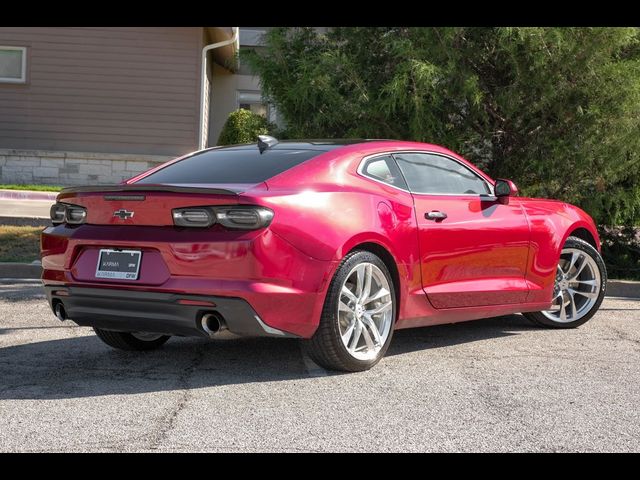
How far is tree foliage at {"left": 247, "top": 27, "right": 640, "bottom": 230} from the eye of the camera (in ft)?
36.4

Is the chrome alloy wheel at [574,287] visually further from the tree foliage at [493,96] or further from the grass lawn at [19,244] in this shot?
the grass lawn at [19,244]

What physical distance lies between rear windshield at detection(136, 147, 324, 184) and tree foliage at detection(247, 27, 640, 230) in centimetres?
463

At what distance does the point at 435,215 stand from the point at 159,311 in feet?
6.68

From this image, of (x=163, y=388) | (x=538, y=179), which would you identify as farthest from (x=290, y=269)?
(x=538, y=179)

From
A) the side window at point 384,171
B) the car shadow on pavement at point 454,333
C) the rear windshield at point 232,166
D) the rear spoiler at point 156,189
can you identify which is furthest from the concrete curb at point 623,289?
the rear spoiler at point 156,189

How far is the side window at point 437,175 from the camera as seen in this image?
675 cm

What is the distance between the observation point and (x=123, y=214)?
228 inches

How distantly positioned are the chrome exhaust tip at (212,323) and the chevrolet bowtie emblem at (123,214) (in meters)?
0.76

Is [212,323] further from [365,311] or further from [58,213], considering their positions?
[58,213]

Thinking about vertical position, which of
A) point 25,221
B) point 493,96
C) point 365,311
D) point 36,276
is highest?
point 493,96

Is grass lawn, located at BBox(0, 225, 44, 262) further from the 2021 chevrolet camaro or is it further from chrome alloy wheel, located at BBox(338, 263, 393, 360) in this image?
chrome alloy wheel, located at BBox(338, 263, 393, 360)

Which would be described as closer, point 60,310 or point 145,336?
point 60,310

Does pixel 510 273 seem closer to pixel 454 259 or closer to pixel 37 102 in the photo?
pixel 454 259

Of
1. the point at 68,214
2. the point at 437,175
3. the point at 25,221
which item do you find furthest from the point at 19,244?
the point at 437,175
